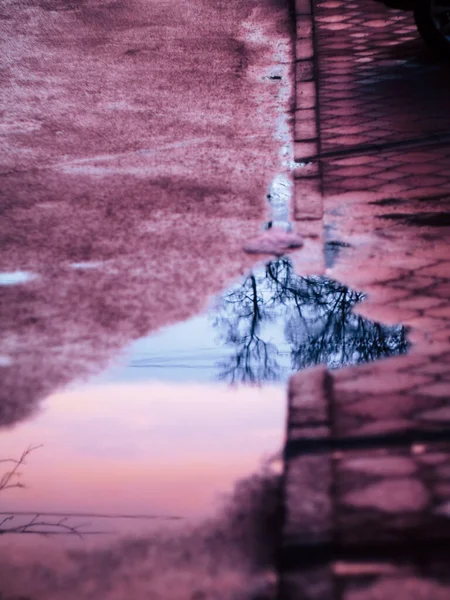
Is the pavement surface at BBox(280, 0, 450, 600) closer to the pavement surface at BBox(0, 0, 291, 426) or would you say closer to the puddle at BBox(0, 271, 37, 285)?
the pavement surface at BBox(0, 0, 291, 426)

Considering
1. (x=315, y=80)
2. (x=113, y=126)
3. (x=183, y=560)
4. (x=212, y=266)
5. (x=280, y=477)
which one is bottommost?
(x=183, y=560)

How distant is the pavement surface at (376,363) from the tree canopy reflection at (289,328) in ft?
0.30

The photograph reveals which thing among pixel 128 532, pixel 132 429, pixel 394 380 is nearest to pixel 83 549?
pixel 128 532

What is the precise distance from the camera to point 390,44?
7.57 metres

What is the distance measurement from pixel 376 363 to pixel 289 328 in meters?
0.49

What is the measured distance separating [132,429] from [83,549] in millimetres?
642

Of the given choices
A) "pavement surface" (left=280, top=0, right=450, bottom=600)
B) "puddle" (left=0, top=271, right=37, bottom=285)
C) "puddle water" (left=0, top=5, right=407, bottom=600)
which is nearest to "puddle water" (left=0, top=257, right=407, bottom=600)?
"puddle water" (left=0, top=5, right=407, bottom=600)

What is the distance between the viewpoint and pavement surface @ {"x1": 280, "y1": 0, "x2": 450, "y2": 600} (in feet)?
7.21

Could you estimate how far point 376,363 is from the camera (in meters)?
3.20

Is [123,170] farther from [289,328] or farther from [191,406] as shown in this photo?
[191,406]

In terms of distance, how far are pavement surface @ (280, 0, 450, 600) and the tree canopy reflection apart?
9 cm

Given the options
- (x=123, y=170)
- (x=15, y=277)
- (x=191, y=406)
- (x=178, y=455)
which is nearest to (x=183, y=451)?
(x=178, y=455)

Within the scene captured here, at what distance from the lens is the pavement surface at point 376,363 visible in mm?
2197

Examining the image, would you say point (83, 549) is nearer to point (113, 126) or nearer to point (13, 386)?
point (13, 386)
